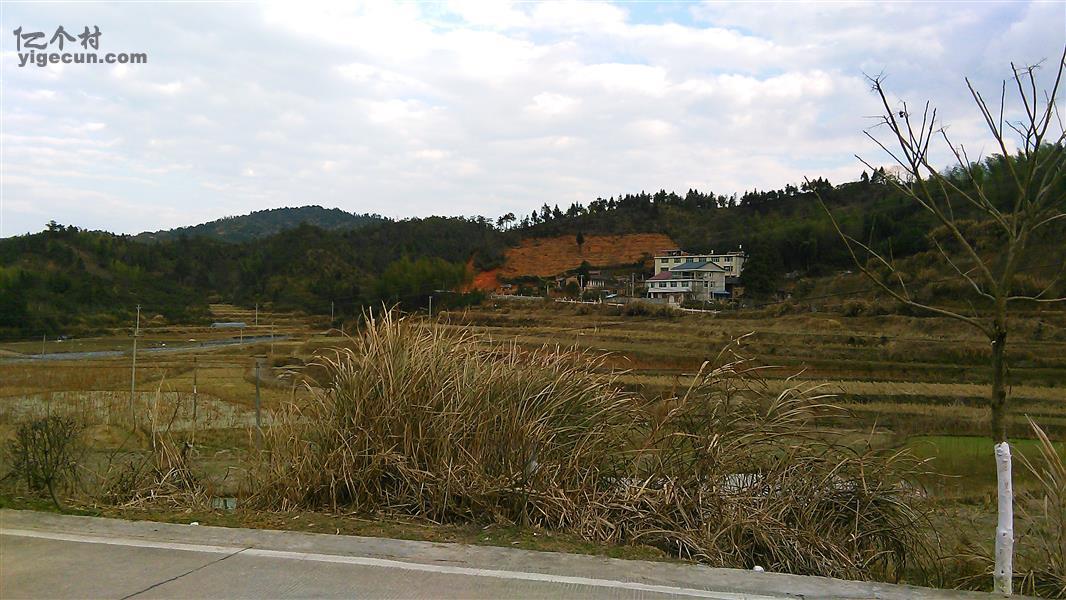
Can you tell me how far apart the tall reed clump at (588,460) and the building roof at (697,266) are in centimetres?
5661

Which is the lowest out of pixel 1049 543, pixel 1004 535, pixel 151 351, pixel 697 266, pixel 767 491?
pixel 151 351

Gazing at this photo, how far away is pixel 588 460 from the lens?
636 cm

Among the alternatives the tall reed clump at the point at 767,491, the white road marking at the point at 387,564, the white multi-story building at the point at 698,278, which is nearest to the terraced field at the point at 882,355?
the white multi-story building at the point at 698,278

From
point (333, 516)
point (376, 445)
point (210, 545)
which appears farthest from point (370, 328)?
point (210, 545)

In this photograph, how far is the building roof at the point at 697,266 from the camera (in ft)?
205

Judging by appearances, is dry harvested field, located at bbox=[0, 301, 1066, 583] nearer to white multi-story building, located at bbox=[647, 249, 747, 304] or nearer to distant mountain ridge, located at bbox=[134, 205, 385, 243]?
white multi-story building, located at bbox=[647, 249, 747, 304]

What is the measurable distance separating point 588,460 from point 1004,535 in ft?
9.92

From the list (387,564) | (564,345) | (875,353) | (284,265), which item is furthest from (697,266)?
A: (387,564)

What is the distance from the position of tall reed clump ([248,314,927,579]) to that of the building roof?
2229 inches

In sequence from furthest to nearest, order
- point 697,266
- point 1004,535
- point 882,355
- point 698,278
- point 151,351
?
point 697,266 < point 698,278 < point 882,355 < point 151,351 < point 1004,535

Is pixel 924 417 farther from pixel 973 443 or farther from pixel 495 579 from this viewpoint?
pixel 495 579

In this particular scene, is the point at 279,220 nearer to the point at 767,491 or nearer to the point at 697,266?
the point at 697,266

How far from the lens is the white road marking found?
4219 mm

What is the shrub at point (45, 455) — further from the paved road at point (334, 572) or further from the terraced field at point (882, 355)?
the terraced field at point (882, 355)
